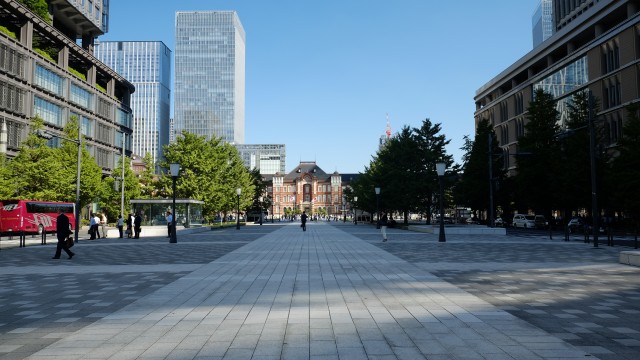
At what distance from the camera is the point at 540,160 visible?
4772cm

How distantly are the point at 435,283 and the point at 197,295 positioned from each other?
5150 millimetres

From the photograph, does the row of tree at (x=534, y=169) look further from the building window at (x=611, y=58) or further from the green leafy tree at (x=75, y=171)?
the green leafy tree at (x=75, y=171)

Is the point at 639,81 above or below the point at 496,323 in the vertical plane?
above

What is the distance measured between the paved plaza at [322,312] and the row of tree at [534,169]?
2921 centimetres

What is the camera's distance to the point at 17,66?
164 ft

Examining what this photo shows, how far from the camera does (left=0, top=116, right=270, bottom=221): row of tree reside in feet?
141

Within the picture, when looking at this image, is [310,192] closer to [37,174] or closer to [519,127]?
[519,127]

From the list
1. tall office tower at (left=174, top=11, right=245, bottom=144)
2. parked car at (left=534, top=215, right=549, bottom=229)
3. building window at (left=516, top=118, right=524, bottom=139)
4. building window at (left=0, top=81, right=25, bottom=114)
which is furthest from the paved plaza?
tall office tower at (left=174, top=11, right=245, bottom=144)

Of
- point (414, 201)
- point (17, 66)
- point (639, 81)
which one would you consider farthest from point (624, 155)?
→ point (17, 66)

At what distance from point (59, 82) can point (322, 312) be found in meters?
61.3

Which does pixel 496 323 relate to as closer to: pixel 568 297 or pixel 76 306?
pixel 568 297

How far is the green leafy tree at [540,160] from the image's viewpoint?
4625 centimetres

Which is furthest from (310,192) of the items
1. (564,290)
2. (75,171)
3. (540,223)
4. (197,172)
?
(564,290)

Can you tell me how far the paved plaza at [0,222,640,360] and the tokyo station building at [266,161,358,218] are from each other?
140789mm
